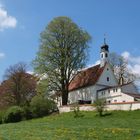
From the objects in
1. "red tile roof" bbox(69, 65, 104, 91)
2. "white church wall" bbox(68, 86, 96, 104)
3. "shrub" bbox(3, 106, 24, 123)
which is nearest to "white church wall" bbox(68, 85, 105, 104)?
"white church wall" bbox(68, 86, 96, 104)

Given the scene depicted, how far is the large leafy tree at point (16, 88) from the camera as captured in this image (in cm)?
7488

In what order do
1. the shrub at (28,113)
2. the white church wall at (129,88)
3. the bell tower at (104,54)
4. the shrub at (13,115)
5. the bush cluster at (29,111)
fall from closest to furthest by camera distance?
1. the shrub at (13,115)
2. the bush cluster at (29,111)
3. the shrub at (28,113)
4. the white church wall at (129,88)
5. the bell tower at (104,54)

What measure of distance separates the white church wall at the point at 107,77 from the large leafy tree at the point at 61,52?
480 cm

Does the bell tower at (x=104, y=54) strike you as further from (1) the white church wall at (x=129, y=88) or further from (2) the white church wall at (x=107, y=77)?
(1) the white church wall at (x=129, y=88)

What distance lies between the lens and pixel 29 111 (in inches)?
2259

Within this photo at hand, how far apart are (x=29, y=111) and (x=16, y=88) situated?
725 inches

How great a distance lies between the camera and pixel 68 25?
6912 centimetres

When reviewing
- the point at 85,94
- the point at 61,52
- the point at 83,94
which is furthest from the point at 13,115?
the point at 83,94

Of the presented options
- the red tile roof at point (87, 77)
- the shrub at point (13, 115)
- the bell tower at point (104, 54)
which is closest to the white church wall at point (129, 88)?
the red tile roof at point (87, 77)

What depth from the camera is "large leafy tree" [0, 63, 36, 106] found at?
7488cm

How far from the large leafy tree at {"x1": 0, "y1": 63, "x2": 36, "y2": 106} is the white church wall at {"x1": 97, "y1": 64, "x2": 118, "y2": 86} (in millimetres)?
12035

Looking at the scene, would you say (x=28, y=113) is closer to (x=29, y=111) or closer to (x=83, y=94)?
(x=29, y=111)

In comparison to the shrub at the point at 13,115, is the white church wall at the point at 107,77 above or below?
above

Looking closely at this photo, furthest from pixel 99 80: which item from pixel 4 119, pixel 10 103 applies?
pixel 4 119
